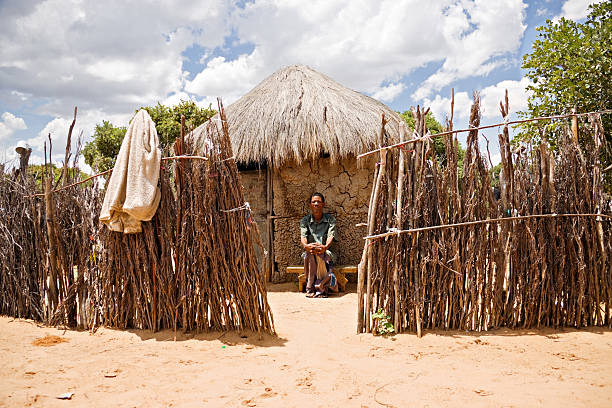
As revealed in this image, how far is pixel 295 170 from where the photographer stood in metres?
6.48

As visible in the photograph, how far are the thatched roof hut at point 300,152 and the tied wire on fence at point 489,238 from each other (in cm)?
231

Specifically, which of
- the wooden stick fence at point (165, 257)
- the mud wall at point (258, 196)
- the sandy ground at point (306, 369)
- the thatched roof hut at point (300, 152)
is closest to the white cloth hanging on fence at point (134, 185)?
the wooden stick fence at point (165, 257)

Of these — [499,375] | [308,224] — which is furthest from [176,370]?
[308,224]

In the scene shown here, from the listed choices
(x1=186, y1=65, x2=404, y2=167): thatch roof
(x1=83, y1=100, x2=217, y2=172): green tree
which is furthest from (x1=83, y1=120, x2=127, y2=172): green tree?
(x1=186, y1=65, x2=404, y2=167): thatch roof

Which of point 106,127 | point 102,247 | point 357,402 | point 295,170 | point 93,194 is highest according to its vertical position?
point 106,127

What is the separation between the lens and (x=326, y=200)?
6434 millimetres

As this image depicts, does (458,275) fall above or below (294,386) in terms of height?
above

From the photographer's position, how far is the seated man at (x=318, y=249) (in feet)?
18.8

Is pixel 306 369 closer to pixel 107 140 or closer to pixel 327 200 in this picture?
pixel 327 200

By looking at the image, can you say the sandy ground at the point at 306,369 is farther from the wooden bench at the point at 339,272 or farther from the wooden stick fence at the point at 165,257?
the wooden bench at the point at 339,272

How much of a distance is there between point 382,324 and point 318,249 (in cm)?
205

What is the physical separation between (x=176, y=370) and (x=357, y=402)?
4.44 ft

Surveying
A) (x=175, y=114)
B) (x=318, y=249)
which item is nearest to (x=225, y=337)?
(x=318, y=249)

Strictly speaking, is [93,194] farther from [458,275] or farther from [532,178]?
[532,178]
